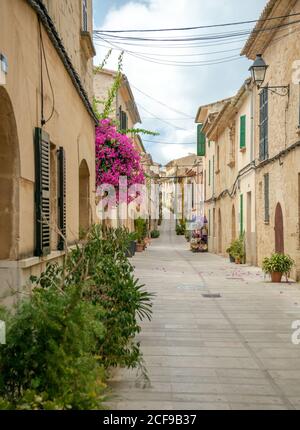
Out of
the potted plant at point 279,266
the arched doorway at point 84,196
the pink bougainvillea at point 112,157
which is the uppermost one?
the pink bougainvillea at point 112,157

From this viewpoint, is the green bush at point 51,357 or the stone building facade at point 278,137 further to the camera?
the stone building facade at point 278,137

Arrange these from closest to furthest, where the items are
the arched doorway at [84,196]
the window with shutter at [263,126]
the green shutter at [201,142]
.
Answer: the arched doorway at [84,196] < the window with shutter at [263,126] < the green shutter at [201,142]

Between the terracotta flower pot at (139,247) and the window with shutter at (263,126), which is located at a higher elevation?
the window with shutter at (263,126)

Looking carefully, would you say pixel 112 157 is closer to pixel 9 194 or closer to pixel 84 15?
pixel 84 15

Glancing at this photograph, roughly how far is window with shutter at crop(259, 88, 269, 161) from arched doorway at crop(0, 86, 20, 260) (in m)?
11.9

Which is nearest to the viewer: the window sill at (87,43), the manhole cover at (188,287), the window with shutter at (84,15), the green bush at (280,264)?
the window sill at (87,43)

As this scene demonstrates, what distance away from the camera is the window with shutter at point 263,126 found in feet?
52.6

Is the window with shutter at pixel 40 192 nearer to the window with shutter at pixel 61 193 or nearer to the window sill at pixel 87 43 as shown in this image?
the window with shutter at pixel 61 193

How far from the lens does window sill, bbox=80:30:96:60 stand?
9672 mm

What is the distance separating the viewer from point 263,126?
1655 cm

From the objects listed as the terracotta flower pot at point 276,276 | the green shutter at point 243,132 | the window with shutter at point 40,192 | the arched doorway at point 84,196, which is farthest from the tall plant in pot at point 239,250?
the window with shutter at point 40,192

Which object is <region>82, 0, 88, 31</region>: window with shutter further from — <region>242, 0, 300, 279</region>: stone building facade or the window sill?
<region>242, 0, 300, 279</region>: stone building facade

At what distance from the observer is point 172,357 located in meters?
5.86

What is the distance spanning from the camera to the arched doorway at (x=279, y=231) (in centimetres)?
1426
